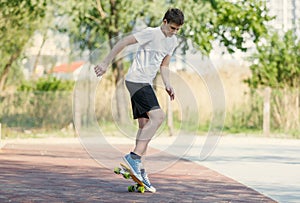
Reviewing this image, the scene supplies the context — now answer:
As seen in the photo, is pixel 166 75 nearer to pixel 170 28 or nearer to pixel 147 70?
pixel 147 70

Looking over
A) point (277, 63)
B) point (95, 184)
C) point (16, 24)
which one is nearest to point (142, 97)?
point (95, 184)

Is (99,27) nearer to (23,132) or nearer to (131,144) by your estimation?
(23,132)

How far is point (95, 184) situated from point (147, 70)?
1.87 metres

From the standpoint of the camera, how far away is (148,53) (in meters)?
9.56

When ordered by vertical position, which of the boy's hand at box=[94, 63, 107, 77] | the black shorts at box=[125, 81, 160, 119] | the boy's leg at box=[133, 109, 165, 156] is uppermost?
the boy's hand at box=[94, 63, 107, 77]

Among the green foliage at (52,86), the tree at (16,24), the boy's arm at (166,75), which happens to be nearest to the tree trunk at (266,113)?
the tree at (16,24)

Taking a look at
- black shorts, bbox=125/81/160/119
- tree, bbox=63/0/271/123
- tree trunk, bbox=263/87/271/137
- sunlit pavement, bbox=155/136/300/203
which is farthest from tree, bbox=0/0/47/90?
black shorts, bbox=125/81/160/119

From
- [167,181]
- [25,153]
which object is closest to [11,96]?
[25,153]

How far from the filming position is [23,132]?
28.3m

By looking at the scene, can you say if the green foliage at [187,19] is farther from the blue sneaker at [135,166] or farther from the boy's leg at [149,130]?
the blue sneaker at [135,166]

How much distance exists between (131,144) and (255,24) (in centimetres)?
1035

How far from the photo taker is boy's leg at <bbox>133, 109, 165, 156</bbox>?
970cm

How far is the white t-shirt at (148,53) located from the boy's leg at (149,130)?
382 mm

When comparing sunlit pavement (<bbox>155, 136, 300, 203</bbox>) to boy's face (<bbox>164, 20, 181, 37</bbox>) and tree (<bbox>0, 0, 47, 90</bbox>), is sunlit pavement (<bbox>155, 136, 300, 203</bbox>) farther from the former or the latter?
tree (<bbox>0, 0, 47, 90</bbox>)
